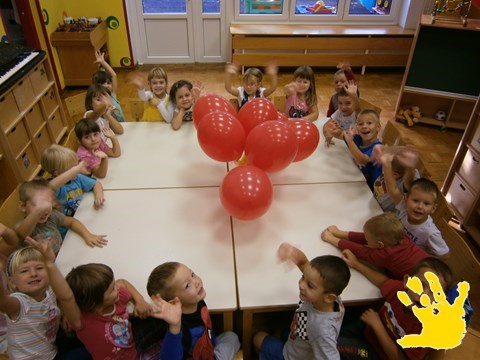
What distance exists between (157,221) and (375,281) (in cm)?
110

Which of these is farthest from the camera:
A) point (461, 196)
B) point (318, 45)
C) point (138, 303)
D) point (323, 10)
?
point (323, 10)

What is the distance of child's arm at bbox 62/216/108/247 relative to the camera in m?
1.77

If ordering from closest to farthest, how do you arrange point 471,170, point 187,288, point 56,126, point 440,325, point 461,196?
point 440,325 < point 187,288 < point 471,170 < point 461,196 < point 56,126

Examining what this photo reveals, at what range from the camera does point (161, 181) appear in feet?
7.27

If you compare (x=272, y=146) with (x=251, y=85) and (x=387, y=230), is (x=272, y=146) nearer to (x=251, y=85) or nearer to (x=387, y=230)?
(x=387, y=230)

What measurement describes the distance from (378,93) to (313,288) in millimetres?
4516

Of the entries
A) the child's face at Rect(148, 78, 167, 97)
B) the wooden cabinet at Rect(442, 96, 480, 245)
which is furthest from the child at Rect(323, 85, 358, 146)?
the child's face at Rect(148, 78, 167, 97)

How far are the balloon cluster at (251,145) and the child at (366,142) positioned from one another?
1.10ft

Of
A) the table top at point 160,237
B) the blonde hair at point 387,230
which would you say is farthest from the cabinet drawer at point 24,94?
the blonde hair at point 387,230

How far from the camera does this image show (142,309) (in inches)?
59.0

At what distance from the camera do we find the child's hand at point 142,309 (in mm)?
1498

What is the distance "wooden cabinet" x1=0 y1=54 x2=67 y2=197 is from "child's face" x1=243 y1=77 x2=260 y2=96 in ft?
6.23

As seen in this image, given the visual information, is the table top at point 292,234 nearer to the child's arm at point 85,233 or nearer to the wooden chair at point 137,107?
the child's arm at point 85,233

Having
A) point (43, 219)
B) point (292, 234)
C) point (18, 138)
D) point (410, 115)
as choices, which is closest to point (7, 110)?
point (18, 138)
